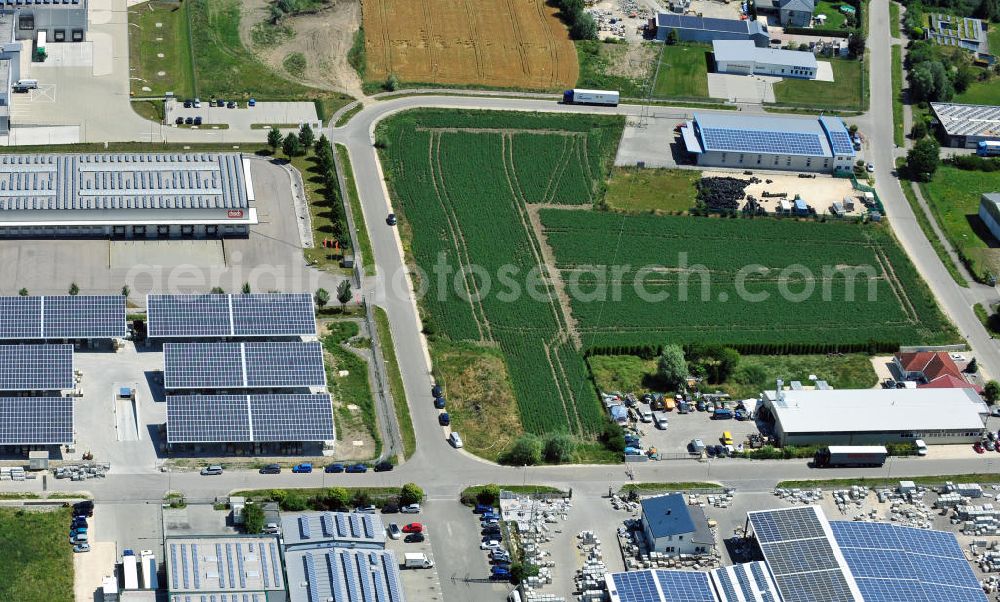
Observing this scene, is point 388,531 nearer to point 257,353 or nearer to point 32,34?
point 257,353

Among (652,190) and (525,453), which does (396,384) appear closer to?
(525,453)

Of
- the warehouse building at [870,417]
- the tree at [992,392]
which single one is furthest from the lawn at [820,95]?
the warehouse building at [870,417]

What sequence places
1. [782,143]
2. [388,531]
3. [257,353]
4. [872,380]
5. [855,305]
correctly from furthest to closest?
[782,143]
[855,305]
[872,380]
[257,353]
[388,531]

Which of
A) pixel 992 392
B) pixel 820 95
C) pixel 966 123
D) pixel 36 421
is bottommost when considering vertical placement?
pixel 992 392

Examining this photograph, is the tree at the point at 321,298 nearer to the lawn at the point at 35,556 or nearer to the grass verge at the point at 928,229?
the lawn at the point at 35,556

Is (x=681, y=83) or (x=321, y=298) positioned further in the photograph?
(x=681, y=83)

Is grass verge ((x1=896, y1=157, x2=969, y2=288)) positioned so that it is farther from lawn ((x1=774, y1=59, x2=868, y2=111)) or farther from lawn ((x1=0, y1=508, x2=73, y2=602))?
lawn ((x1=0, y1=508, x2=73, y2=602))

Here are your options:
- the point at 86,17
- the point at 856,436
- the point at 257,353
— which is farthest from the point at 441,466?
the point at 86,17

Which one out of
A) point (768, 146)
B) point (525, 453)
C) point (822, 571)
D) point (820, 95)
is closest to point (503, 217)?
point (768, 146)
